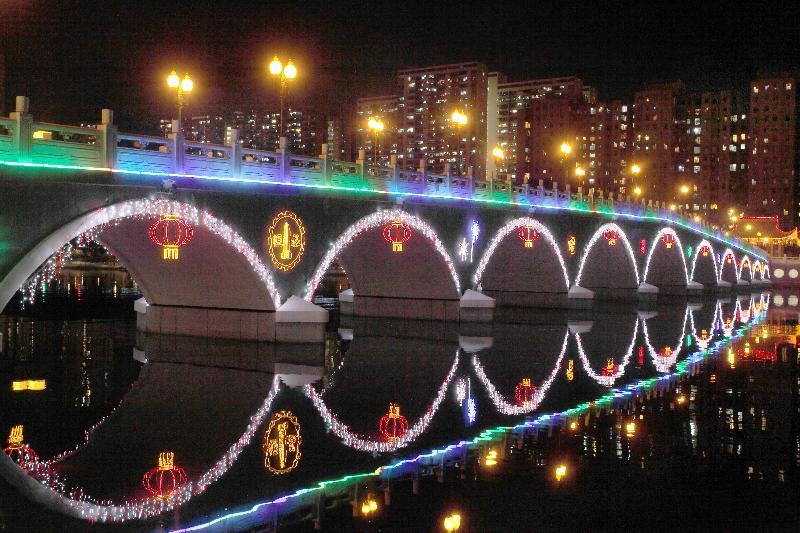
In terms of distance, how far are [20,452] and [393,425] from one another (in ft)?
19.4

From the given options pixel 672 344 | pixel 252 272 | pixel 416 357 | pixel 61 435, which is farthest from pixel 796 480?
pixel 672 344

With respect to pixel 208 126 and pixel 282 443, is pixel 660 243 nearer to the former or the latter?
pixel 208 126

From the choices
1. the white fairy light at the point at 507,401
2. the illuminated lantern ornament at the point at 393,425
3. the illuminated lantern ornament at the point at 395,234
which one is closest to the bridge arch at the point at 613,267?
the illuminated lantern ornament at the point at 395,234

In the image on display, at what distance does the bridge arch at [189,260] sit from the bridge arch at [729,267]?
5480cm

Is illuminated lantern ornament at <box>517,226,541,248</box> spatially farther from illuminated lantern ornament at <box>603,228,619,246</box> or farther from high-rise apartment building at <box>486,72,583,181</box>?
high-rise apartment building at <box>486,72,583,181</box>

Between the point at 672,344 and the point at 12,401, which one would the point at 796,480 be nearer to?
the point at 12,401

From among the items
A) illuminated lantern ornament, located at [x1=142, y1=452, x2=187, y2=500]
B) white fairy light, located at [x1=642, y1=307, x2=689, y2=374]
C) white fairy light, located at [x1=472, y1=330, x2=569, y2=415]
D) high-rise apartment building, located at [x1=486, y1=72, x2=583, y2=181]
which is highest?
high-rise apartment building, located at [x1=486, y1=72, x2=583, y2=181]

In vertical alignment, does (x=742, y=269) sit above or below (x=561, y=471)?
above

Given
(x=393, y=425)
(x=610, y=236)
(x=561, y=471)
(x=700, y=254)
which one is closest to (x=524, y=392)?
(x=393, y=425)

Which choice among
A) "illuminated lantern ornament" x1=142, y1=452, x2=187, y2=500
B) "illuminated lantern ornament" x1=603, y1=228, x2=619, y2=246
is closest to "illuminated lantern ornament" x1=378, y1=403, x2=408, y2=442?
"illuminated lantern ornament" x1=142, y1=452, x2=187, y2=500

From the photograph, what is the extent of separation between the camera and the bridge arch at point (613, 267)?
4831cm

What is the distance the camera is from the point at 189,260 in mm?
23734

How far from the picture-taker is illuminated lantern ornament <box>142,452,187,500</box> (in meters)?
10.6

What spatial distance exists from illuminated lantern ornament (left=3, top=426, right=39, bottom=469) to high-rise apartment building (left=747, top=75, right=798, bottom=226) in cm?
13318
